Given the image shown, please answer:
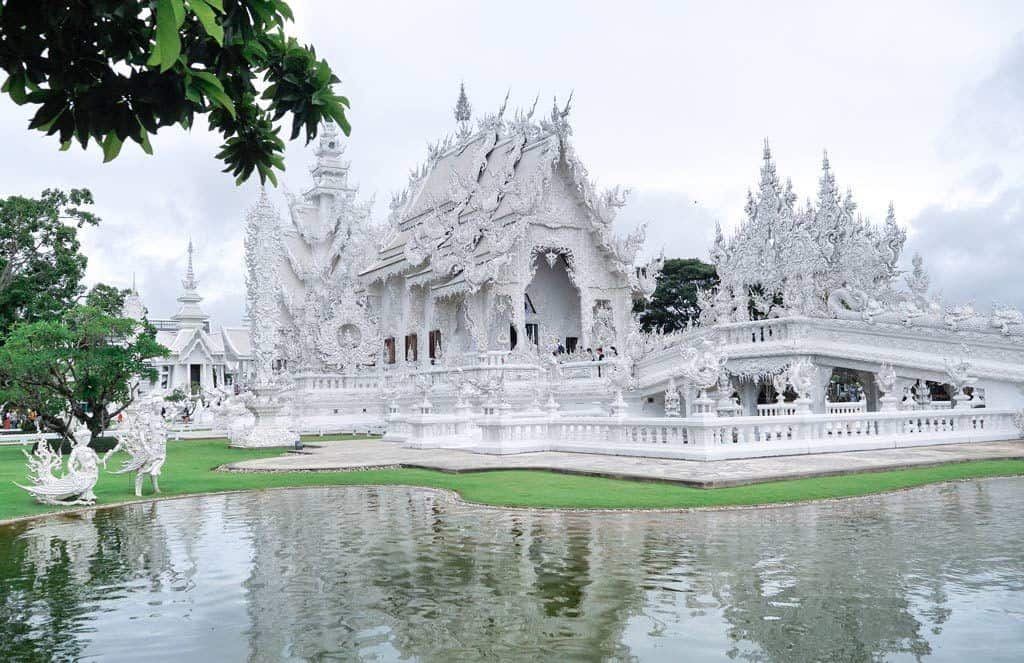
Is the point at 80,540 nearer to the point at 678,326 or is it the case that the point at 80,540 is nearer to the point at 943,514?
the point at 943,514

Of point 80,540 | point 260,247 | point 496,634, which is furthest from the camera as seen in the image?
point 260,247

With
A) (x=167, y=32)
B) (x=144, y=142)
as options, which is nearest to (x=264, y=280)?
(x=144, y=142)

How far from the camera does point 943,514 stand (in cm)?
834

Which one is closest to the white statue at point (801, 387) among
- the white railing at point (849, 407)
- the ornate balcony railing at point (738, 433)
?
the ornate balcony railing at point (738, 433)

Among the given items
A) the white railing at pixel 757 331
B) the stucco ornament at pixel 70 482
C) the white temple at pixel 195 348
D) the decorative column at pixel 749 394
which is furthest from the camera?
the white temple at pixel 195 348

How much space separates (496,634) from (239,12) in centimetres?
335

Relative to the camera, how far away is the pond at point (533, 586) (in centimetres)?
455

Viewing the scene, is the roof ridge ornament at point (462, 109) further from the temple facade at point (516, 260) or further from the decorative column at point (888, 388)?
the decorative column at point (888, 388)

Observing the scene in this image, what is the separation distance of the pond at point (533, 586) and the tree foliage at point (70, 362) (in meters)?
12.4

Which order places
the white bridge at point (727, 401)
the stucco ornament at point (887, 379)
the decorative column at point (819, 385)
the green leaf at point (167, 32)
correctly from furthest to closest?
the decorative column at point (819, 385), the stucco ornament at point (887, 379), the white bridge at point (727, 401), the green leaf at point (167, 32)

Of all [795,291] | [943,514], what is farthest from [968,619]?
[795,291]

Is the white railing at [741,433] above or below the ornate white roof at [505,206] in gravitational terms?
below

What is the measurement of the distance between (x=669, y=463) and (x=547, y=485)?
8.16ft

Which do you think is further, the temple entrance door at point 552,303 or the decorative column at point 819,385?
the temple entrance door at point 552,303
